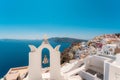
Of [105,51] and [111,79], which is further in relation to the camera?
[105,51]

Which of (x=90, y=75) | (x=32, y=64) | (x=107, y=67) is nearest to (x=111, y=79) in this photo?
(x=107, y=67)

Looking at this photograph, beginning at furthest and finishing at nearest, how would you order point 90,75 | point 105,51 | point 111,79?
point 105,51 < point 90,75 < point 111,79

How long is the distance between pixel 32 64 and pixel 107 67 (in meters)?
4.70

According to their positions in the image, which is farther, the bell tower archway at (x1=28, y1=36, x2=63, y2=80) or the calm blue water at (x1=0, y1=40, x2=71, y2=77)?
the calm blue water at (x1=0, y1=40, x2=71, y2=77)

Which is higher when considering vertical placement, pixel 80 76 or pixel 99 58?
pixel 99 58

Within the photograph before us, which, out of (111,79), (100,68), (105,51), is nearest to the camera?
(111,79)

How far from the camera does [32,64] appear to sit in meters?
13.3

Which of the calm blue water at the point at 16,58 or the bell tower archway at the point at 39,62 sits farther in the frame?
the calm blue water at the point at 16,58

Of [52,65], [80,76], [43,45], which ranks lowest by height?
[80,76]

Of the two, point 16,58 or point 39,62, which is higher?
point 39,62

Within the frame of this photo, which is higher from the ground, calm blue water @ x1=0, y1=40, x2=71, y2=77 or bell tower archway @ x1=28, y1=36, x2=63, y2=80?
bell tower archway @ x1=28, y1=36, x2=63, y2=80

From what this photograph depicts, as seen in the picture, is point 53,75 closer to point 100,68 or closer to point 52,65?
point 52,65

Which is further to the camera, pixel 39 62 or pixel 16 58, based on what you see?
pixel 16 58

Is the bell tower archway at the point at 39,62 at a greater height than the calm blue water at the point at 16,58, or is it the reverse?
the bell tower archway at the point at 39,62
